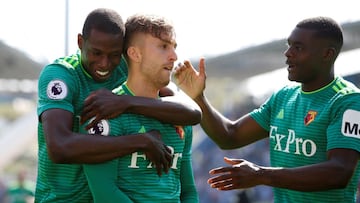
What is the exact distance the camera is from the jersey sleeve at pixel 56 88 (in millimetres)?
5070

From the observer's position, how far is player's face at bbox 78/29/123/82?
513cm

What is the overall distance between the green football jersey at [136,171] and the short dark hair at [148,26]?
0.30 m

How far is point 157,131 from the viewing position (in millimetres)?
5039

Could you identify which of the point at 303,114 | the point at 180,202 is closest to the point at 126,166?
the point at 180,202

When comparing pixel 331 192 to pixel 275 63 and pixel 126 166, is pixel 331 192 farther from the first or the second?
pixel 275 63

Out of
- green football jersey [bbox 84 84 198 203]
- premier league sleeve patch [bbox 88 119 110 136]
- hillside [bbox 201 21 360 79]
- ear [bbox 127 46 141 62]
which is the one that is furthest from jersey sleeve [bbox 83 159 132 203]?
hillside [bbox 201 21 360 79]

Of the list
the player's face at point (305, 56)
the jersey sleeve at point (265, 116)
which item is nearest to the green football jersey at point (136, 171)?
the player's face at point (305, 56)

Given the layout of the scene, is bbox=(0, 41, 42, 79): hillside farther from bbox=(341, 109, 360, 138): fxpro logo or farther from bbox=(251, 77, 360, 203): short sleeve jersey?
bbox=(341, 109, 360, 138): fxpro logo

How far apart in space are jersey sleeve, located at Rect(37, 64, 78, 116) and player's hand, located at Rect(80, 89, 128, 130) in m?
0.13

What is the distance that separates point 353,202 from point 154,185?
1.51 metres

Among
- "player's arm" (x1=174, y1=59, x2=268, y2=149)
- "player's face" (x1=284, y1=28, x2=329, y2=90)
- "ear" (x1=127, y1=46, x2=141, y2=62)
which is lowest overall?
"player's arm" (x1=174, y1=59, x2=268, y2=149)

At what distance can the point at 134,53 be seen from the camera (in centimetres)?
511

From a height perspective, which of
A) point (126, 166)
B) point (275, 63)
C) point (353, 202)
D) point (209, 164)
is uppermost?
point (126, 166)

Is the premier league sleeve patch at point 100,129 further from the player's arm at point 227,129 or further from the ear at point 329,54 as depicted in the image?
the ear at point 329,54
